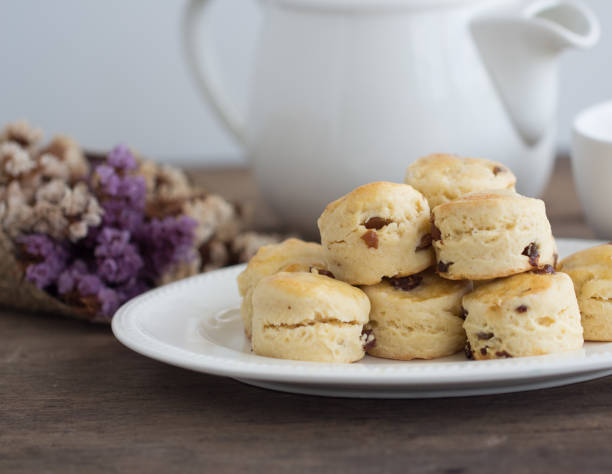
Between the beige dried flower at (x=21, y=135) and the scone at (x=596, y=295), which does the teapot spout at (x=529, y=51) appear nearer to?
the scone at (x=596, y=295)

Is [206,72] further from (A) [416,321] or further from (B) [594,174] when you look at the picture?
(A) [416,321]

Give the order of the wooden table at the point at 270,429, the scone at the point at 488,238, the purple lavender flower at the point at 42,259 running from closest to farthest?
1. the wooden table at the point at 270,429
2. the scone at the point at 488,238
3. the purple lavender flower at the point at 42,259

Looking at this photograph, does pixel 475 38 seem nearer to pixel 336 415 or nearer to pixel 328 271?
pixel 328 271

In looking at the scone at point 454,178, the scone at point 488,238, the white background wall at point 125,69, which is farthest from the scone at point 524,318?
the white background wall at point 125,69

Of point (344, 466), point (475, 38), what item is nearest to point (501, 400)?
point (344, 466)

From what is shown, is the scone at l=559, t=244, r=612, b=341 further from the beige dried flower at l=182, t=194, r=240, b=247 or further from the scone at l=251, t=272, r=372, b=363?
the beige dried flower at l=182, t=194, r=240, b=247

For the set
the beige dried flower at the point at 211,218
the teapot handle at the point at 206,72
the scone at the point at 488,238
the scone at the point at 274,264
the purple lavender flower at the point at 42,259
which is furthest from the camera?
the teapot handle at the point at 206,72

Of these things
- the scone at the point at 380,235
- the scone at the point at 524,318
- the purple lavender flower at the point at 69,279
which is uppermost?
the scone at the point at 380,235

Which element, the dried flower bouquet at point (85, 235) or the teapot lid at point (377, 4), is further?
the teapot lid at point (377, 4)
